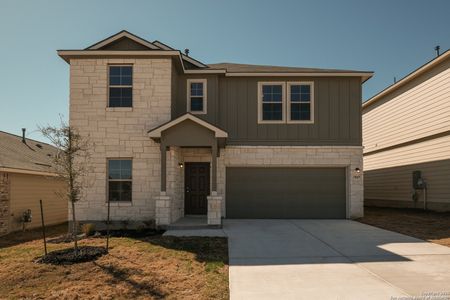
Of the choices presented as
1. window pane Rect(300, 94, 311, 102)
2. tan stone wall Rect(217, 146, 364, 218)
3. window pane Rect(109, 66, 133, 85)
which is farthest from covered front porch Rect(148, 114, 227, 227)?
window pane Rect(300, 94, 311, 102)

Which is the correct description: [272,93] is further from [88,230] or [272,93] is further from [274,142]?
[88,230]

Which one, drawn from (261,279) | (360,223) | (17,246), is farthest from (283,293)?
(360,223)

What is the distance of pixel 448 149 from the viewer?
48.4 ft

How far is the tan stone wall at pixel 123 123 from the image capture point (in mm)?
12383

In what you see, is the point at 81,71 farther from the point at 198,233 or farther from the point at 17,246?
the point at 198,233

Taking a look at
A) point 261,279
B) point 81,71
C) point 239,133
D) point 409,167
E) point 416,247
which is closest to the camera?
point 261,279

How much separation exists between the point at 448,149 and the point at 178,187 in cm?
1132

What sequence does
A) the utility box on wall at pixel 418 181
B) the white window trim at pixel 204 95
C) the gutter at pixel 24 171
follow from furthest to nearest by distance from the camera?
the utility box on wall at pixel 418 181 < the white window trim at pixel 204 95 < the gutter at pixel 24 171

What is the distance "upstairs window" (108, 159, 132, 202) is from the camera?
1249 centimetres

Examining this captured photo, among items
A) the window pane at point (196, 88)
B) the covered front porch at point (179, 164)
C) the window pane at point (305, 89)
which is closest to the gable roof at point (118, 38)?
the window pane at point (196, 88)

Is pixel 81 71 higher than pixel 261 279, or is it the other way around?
pixel 81 71

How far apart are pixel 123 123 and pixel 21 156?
5.64m

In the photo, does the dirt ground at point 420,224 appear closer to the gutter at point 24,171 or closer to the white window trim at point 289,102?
the white window trim at point 289,102

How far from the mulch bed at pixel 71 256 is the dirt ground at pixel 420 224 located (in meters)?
8.44
